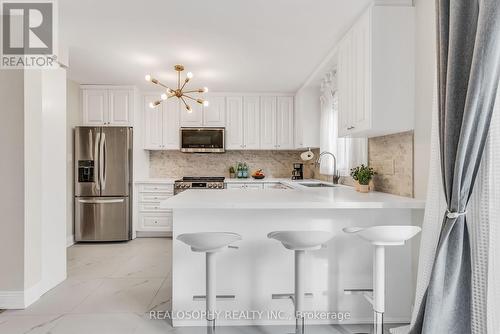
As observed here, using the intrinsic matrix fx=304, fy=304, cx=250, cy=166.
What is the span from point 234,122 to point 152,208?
2015 millimetres

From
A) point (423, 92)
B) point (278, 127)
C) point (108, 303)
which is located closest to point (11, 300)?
point (108, 303)

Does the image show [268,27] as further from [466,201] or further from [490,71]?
[466,201]

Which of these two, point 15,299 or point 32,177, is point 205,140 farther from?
point 15,299

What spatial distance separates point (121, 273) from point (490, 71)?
3665 mm

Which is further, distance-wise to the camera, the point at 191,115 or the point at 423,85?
the point at 191,115

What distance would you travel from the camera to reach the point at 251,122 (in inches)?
212

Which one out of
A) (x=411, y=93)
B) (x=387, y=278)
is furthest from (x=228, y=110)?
(x=387, y=278)

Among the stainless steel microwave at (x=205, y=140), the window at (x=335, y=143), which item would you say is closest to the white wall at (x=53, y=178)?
the stainless steel microwave at (x=205, y=140)

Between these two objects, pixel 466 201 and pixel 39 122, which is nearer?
pixel 466 201

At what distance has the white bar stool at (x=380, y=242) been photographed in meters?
1.85

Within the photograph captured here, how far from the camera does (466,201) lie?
66.9 inches

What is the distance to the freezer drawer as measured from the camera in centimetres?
464

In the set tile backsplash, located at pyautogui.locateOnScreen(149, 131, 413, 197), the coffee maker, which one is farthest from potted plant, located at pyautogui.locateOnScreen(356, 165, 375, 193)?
the coffee maker

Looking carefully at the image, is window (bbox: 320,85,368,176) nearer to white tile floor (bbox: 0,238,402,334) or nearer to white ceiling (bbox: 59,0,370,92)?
white ceiling (bbox: 59,0,370,92)
